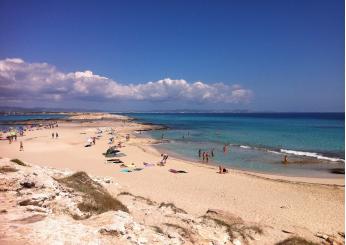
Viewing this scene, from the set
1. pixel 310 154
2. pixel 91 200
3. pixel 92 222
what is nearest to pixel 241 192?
pixel 91 200

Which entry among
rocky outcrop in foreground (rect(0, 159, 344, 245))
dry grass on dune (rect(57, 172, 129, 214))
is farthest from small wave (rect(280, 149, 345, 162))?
dry grass on dune (rect(57, 172, 129, 214))

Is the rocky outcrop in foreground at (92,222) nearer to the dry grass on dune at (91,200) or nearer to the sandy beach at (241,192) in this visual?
the dry grass on dune at (91,200)

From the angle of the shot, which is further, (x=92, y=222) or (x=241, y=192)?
(x=241, y=192)

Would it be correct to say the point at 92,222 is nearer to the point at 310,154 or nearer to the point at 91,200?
the point at 91,200

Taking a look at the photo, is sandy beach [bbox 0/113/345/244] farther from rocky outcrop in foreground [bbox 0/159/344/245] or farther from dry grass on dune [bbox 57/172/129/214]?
dry grass on dune [bbox 57/172/129/214]

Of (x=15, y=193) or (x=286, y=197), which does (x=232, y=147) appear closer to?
(x=286, y=197)

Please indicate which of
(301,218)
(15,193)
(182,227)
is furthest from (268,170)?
(15,193)

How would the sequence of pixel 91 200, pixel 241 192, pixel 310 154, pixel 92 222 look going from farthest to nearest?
1. pixel 310 154
2. pixel 241 192
3. pixel 91 200
4. pixel 92 222

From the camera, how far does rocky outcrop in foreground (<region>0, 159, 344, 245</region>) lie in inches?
282

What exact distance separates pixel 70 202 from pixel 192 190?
1126cm

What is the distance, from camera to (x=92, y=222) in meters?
8.16

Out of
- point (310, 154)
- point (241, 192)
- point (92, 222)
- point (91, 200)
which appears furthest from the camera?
point (310, 154)

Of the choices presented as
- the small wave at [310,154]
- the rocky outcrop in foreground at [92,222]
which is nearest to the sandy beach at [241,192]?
the rocky outcrop in foreground at [92,222]

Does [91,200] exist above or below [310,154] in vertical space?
above
